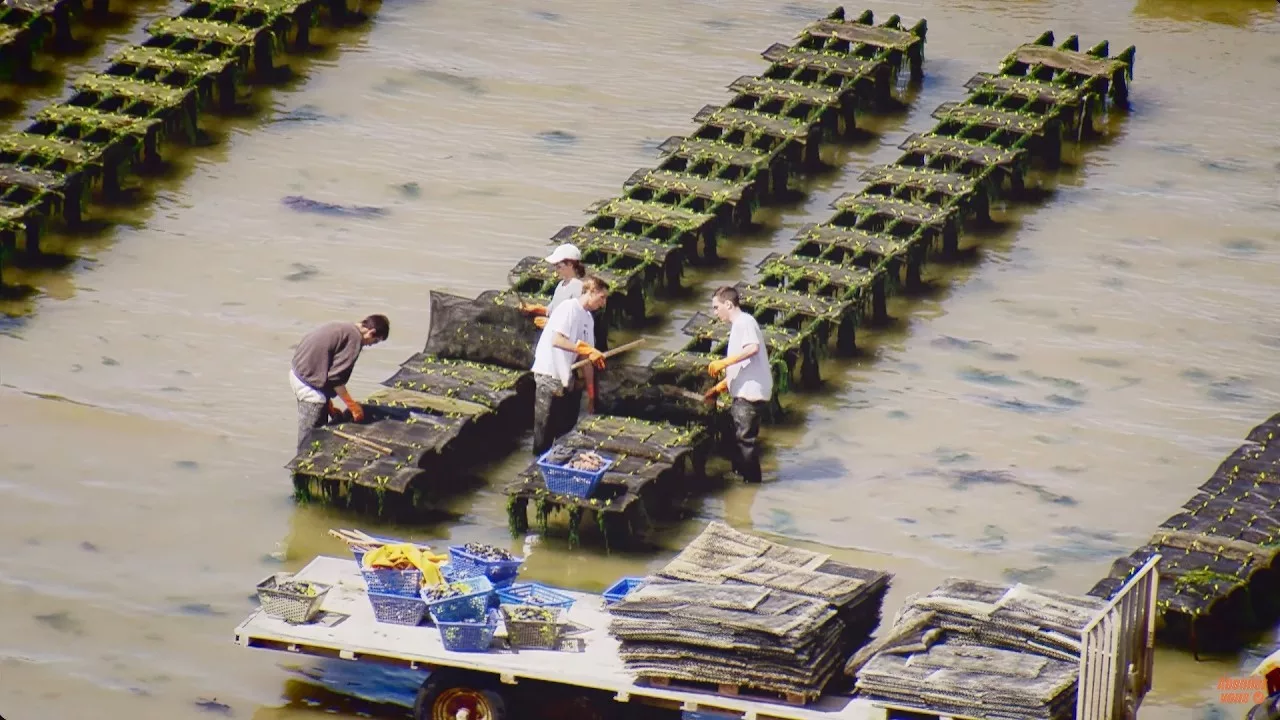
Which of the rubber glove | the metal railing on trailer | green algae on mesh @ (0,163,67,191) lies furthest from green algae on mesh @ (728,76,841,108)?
the metal railing on trailer

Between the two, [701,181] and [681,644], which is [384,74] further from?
[681,644]

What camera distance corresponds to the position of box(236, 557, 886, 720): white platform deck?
43.6 ft

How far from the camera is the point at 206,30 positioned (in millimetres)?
23844

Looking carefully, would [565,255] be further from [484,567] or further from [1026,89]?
[1026,89]

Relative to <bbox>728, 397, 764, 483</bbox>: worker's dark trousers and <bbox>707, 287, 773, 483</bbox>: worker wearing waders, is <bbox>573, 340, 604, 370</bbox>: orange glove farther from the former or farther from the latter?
<bbox>728, 397, 764, 483</bbox>: worker's dark trousers

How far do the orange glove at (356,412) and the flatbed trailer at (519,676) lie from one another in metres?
2.95

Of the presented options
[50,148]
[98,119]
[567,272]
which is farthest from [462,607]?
[98,119]

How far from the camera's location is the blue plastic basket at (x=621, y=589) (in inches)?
567

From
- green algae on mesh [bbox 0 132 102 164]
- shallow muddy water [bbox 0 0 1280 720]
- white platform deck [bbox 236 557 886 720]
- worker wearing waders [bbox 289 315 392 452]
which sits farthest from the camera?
green algae on mesh [bbox 0 132 102 164]

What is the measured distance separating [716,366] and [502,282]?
3757mm

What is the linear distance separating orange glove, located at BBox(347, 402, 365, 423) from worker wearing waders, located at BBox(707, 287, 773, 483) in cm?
264

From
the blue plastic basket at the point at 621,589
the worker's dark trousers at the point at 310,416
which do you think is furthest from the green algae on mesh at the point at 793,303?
the blue plastic basket at the point at 621,589

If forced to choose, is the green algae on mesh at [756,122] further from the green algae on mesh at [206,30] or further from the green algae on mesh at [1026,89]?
the green algae on mesh at [206,30]

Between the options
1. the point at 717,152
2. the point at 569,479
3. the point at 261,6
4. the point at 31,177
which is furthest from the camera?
the point at 261,6
